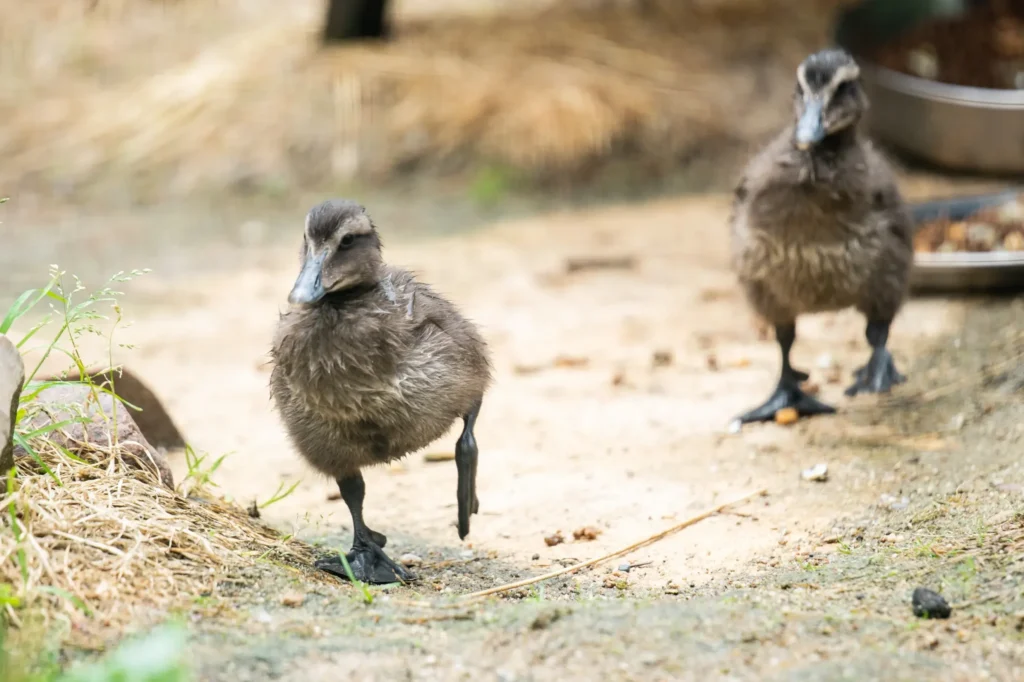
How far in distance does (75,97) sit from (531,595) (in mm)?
8936

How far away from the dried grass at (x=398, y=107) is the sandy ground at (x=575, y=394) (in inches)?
49.4

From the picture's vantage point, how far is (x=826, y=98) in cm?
518

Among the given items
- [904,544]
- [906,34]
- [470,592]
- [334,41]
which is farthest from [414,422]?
[906,34]

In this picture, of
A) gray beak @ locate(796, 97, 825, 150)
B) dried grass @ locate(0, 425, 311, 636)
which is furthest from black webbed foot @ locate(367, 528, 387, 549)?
gray beak @ locate(796, 97, 825, 150)

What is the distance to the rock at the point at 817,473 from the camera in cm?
488

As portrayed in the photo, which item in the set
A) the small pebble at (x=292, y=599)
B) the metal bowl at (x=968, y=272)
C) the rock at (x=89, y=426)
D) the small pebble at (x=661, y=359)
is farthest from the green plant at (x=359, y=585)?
the metal bowl at (x=968, y=272)

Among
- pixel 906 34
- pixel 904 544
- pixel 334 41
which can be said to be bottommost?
pixel 904 544

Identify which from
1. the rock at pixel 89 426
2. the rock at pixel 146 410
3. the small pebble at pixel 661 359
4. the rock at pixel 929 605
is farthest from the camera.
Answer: the small pebble at pixel 661 359

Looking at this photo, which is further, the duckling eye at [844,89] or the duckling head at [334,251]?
the duckling eye at [844,89]

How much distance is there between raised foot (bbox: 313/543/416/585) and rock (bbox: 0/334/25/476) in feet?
3.35

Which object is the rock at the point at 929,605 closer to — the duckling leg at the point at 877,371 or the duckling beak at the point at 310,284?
the duckling beak at the point at 310,284

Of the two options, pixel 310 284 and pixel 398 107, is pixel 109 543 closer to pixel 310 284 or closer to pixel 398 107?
pixel 310 284

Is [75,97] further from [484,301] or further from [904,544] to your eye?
[904,544]

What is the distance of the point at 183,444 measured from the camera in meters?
5.17
